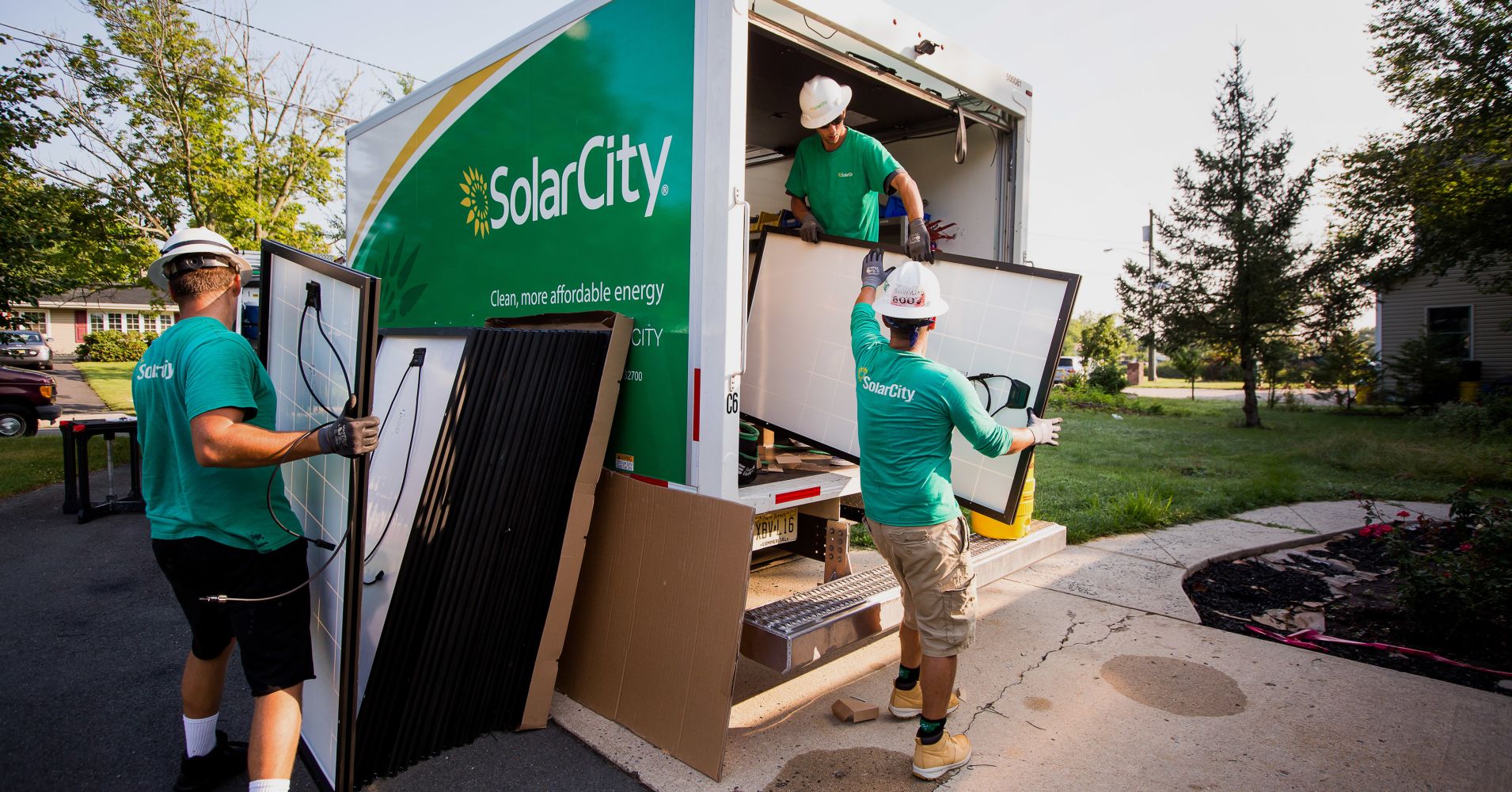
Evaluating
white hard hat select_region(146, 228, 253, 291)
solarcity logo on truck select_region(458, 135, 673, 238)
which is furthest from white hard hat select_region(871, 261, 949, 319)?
white hard hat select_region(146, 228, 253, 291)

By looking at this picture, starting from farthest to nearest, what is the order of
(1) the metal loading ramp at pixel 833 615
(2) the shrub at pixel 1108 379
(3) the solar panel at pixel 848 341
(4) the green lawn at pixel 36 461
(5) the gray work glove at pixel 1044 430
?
1. (2) the shrub at pixel 1108 379
2. (4) the green lawn at pixel 36 461
3. (3) the solar panel at pixel 848 341
4. (5) the gray work glove at pixel 1044 430
5. (1) the metal loading ramp at pixel 833 615

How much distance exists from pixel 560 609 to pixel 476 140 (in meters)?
2.65

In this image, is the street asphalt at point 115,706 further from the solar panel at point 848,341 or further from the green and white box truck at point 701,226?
the solar panel at point 848,341

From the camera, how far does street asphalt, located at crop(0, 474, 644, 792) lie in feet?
9.43

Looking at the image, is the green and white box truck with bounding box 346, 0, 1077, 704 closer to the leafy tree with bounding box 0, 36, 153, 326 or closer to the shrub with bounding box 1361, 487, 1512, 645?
the shrub with bounding box 1361, 487, 1512, 645

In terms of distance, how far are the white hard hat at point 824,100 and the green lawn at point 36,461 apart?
27.7 feet

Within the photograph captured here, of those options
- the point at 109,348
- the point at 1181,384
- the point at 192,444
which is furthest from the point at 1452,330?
the point at 109,348

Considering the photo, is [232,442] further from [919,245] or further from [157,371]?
[919,245]

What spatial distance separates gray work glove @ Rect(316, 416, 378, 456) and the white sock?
132cm

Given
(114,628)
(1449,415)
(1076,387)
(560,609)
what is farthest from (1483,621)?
(1076,387)

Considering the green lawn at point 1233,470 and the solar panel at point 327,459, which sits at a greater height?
the solar panel at point 327,459

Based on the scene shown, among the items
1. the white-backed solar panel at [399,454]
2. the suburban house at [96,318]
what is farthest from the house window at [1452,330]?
the suburban house at [96,318]

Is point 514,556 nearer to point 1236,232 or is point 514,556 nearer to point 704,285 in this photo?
point 704,285

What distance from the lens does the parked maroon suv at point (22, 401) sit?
12.9m
